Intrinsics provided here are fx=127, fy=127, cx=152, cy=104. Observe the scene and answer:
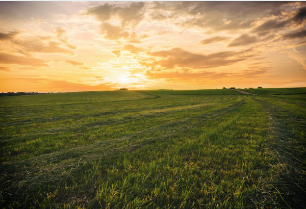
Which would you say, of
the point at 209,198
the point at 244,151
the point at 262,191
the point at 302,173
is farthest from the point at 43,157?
the point at 302,173

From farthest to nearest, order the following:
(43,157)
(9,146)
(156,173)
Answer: (9,146) < (43,157) < (156,173)

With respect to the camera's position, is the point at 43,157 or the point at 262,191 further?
the point at 43,157

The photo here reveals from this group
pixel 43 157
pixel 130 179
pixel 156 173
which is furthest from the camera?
pixel 43 157

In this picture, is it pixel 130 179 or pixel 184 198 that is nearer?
pixel 184 198

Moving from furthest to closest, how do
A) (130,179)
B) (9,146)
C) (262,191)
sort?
(9,146) → (130,179) → (262,191)

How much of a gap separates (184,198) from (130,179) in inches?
57.0

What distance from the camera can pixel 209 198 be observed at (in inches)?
112

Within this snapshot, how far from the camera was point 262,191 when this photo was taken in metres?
3.05

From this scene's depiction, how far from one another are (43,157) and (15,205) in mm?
2450

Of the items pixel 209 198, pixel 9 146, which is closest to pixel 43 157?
pixel 9 146

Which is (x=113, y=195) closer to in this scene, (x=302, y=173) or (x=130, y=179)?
(x=130, y=179)

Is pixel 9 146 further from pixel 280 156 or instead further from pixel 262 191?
pixel 280 156

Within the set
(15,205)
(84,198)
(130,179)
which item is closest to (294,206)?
(130,179)

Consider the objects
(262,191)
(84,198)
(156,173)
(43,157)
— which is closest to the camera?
(84,198)
